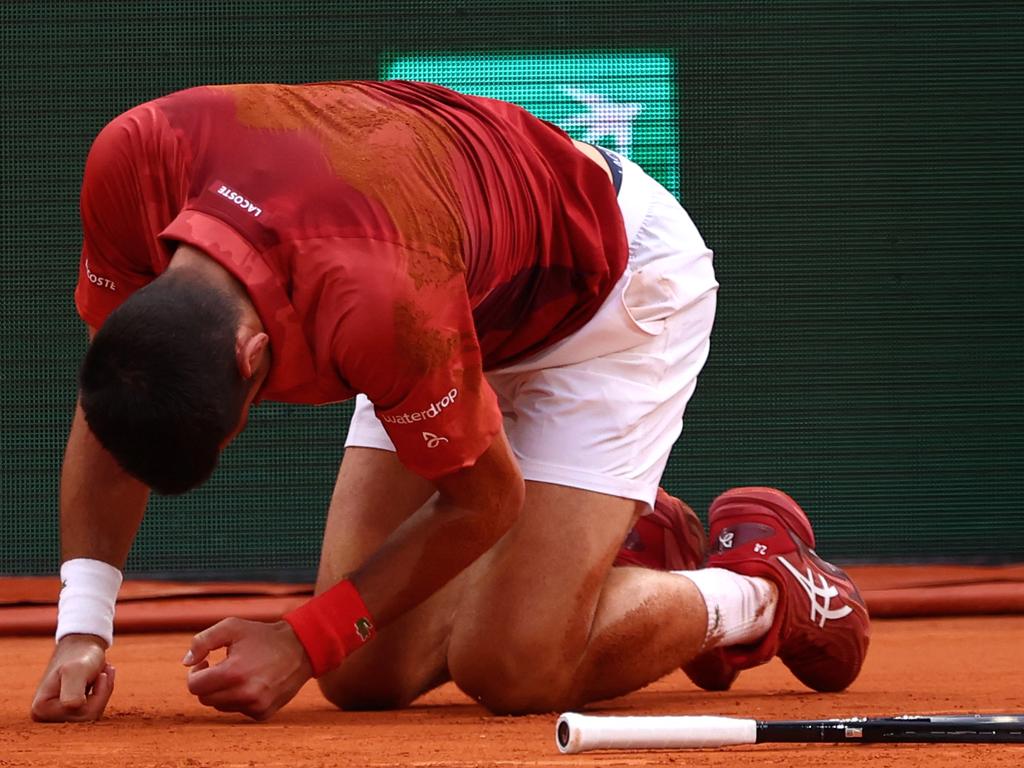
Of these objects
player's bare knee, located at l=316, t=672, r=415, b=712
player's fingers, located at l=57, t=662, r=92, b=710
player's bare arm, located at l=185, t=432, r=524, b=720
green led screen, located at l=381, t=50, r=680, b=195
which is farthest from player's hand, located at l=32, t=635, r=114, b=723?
green led screen, located at l=381, t=50, r=680, b=195

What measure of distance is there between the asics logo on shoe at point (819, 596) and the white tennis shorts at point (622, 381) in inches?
11.4

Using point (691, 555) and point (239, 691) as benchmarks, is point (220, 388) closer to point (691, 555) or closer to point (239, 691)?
point (239, 691)

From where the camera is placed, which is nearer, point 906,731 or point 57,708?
point 906,731

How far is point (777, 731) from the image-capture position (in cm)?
169

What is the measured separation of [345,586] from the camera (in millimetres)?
2008

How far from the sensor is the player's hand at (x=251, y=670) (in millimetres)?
1953

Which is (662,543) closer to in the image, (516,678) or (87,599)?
(516,678)

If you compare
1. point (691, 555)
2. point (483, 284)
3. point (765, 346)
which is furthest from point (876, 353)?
point (483, 284)

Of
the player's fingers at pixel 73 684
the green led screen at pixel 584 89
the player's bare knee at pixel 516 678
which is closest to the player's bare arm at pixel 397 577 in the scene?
the player's fingers at pixel 73 684

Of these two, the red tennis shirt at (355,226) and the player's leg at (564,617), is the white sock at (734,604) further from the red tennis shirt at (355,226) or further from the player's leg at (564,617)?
the red tennis shirt at (355,226)

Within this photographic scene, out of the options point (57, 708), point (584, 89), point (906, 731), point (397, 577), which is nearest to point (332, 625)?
point (397, 577)

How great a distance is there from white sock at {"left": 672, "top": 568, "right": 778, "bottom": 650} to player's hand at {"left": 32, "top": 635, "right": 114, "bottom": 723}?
0.92 meters

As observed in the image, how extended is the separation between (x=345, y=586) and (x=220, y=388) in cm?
47

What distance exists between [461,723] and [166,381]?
2.57 ft
